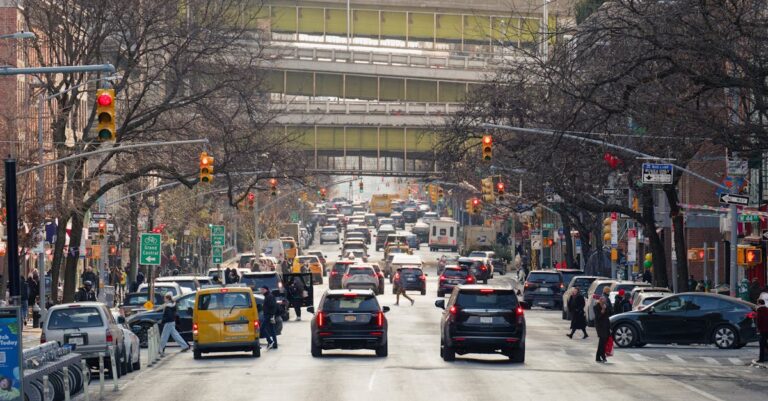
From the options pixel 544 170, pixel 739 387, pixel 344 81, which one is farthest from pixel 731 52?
pixel 344 81

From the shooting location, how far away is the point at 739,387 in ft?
91.5

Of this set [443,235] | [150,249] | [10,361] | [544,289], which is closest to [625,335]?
[544,289]

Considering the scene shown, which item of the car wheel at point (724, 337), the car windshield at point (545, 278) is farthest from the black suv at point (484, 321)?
the car windshield at point (545, 278)

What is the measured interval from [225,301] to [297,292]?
1978 centimetres

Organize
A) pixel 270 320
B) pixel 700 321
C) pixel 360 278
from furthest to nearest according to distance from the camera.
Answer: pixel 360 278
pixel 700 321
pixel 270 320

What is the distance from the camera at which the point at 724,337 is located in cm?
3862

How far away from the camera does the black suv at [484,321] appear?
3195 cm

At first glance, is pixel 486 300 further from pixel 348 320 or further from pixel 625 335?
pixel 625 335

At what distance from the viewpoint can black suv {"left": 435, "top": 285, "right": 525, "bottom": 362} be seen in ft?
105

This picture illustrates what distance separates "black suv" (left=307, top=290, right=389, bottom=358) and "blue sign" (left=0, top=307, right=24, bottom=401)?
13.4 meters

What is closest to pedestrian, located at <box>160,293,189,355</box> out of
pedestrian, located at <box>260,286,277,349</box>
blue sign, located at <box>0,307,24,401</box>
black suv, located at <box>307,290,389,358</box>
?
pedestrian, located at <box>260,286,277,349</box>

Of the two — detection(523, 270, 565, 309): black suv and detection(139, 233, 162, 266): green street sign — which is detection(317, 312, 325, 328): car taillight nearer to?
detection(139, 233, 162, 266): green street sign

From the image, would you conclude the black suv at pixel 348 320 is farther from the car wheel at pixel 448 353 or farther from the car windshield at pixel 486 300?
the car windshield at pixel 486 300

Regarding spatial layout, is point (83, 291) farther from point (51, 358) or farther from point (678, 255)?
point (51, 358)
